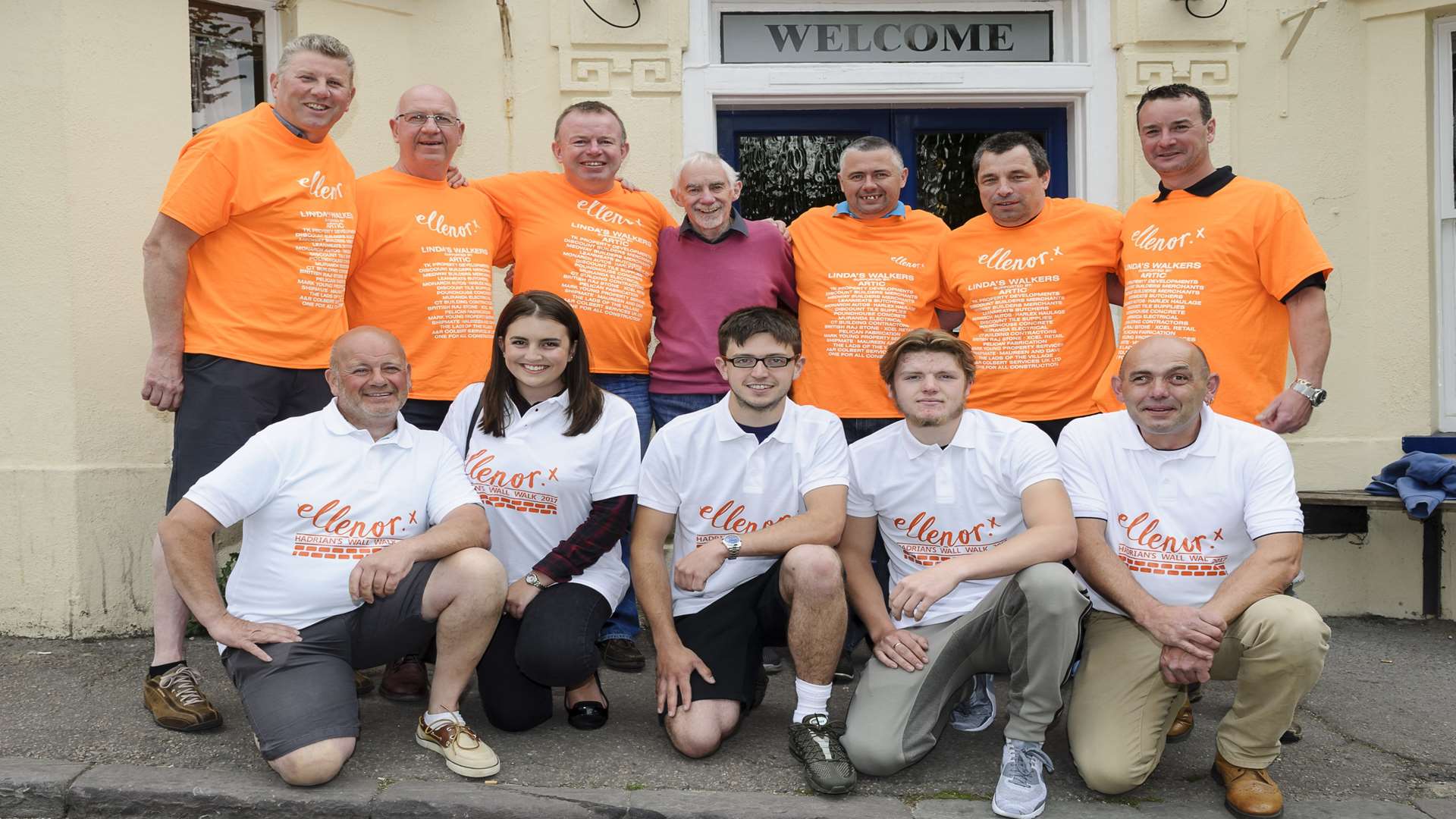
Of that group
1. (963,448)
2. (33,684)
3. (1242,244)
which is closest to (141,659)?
(33,684)

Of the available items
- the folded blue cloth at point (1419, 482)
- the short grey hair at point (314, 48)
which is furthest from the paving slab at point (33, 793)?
the folded blue cloth at point (1419, 482)

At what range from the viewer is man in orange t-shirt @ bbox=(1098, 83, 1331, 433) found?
3.88 metres

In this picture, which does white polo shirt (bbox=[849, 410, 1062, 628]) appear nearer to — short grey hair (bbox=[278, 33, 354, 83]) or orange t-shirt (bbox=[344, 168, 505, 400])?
orange t-shirt (bbox=[344, 168, 505, 400])

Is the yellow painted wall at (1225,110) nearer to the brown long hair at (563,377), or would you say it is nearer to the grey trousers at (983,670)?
the brown long hair at (563,377)

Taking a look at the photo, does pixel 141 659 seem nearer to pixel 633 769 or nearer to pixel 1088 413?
pixel 633 769

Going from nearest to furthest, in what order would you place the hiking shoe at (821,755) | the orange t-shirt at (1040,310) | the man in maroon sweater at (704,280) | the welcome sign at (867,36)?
1. the hiking shoe at (821,755)
2. the orange t-shirt at (1040,310)
3. the man in maroon sweater at (704,280)
4. the welcome sign at (867,36)

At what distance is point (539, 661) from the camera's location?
3.63 m

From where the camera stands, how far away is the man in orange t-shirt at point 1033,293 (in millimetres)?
4176

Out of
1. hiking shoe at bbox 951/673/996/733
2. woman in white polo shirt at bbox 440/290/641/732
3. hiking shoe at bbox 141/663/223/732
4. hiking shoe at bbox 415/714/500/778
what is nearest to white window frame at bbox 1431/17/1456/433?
hiking shoe at bbox 951/673/996/733

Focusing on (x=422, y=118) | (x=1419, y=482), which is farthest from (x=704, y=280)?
(x=1419, y=482)

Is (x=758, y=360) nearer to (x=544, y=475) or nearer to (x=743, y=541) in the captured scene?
(x=743, y=541)

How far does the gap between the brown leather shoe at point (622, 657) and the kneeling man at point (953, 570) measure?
1205 millimetres

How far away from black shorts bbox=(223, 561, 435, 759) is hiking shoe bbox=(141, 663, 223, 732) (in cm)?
37

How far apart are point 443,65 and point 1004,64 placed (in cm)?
302
